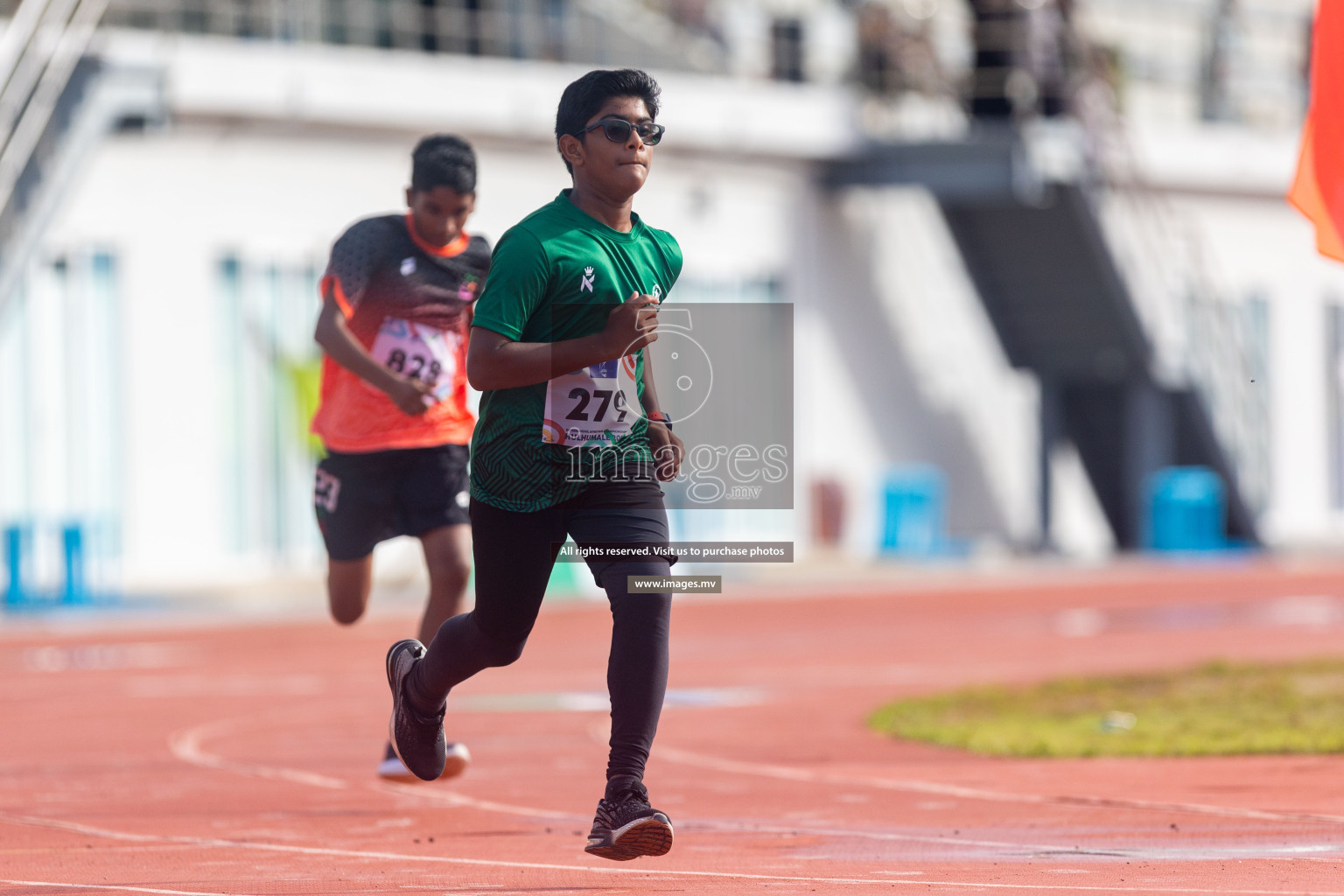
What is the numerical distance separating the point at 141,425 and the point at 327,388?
15938mm

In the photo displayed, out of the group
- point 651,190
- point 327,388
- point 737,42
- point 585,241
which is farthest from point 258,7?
point 585,241

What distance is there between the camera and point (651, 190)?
27.9m

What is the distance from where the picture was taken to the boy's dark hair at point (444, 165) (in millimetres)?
8328

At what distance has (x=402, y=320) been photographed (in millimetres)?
8453

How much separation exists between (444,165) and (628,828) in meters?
2.99

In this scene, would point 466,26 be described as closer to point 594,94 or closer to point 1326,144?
point 1326,144

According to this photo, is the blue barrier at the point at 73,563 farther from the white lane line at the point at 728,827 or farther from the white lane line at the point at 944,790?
the white lane line at the point at 728,827

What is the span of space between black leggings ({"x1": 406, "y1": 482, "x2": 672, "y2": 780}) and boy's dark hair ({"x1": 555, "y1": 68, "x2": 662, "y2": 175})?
92 cm

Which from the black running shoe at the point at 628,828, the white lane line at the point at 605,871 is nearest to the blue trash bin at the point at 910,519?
the white lane line at the point at 605,871

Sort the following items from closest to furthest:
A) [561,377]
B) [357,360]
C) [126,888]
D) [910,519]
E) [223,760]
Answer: [561,377] < [126,888] < [357,360] < [223,760] < [910,519]

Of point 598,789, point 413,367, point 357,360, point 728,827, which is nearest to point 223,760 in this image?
point 598,789

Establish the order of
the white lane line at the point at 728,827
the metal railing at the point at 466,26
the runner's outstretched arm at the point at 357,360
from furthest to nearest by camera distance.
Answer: the metal railing at the point at 466,26, the runner's outstretched arm at the point at 357,360, the white lane line at the point at 728,827

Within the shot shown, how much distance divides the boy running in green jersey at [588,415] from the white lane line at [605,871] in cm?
55

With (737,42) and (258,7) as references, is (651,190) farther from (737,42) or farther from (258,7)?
(258,7)
